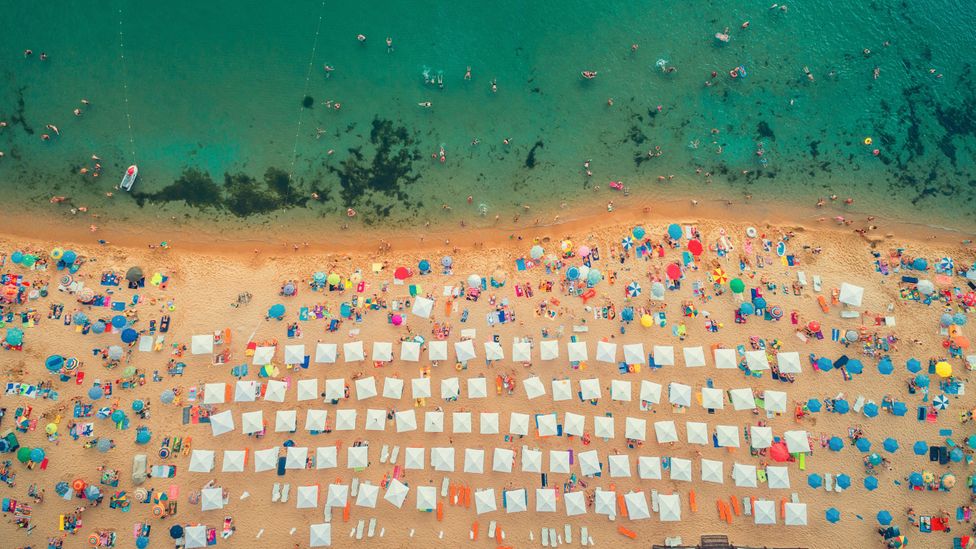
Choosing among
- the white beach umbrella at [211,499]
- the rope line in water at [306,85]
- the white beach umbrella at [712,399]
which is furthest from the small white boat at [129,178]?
the white beach umbrella at [712,399]

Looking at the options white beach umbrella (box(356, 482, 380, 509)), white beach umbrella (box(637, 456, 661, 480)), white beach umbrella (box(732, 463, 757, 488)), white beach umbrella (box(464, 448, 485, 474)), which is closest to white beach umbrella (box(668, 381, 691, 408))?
white beach umbrella (box(637, 456, 661, 480))

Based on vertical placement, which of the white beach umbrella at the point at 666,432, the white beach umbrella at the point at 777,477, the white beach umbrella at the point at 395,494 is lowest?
the white beach umbrella at the point at 395,494

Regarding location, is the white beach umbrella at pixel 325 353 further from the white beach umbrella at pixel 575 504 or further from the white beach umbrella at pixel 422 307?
the white beach umbrella at pixel 575 504

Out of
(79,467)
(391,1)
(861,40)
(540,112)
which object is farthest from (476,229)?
(861,40)

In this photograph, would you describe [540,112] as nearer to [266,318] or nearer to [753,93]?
[753,93]

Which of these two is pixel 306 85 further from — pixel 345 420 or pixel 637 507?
pixel 637 507

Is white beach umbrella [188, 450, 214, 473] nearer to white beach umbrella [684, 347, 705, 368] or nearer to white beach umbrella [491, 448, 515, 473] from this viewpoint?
white beach umbrella [491, 448, 515, 473]
